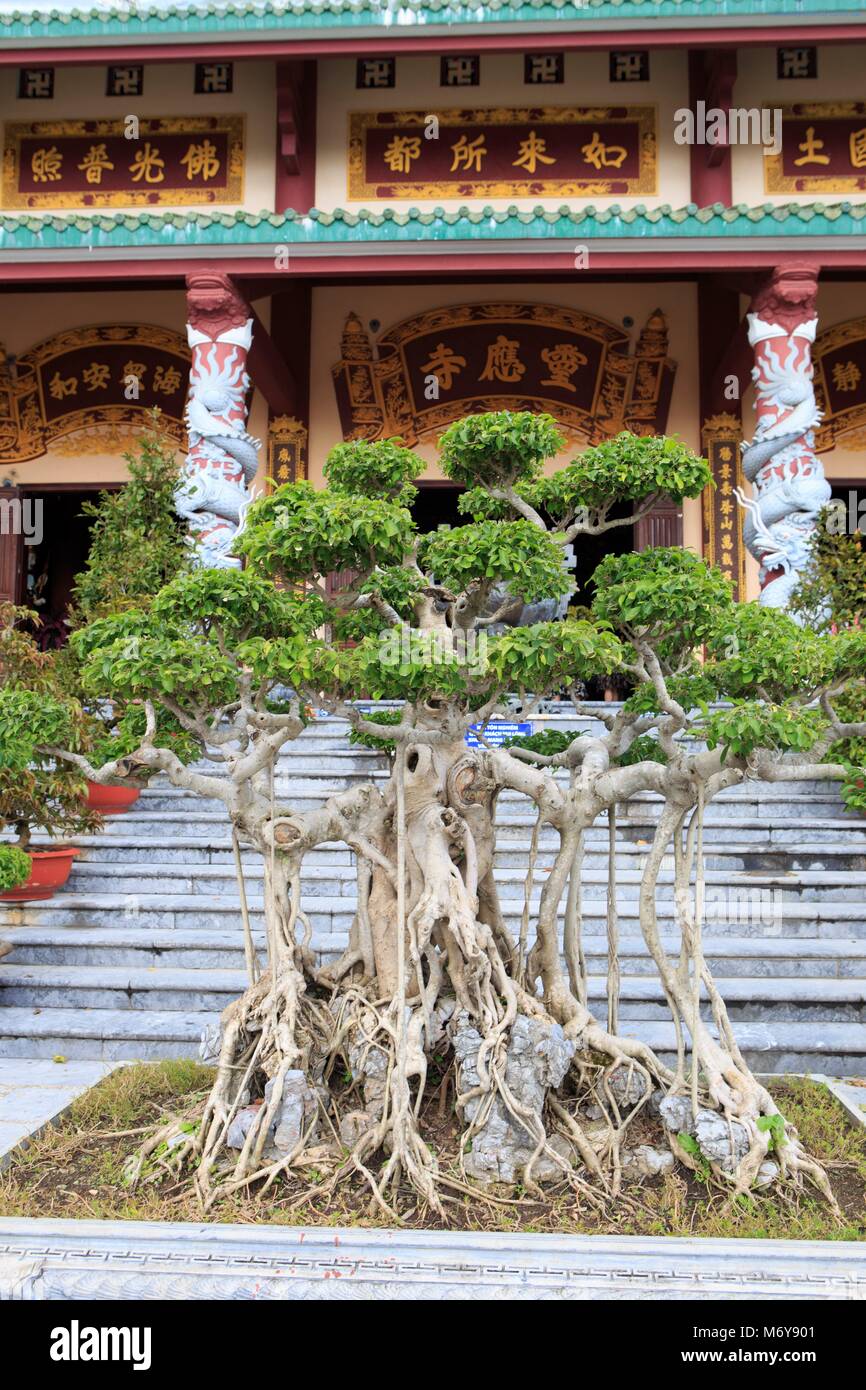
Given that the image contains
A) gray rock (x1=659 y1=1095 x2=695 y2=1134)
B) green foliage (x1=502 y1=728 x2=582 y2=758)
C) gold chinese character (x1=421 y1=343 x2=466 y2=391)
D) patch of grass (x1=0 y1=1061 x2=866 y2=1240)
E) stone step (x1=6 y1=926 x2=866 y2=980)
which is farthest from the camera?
gold chinese character (x1=421 y1=343 x2=466 y2=391)

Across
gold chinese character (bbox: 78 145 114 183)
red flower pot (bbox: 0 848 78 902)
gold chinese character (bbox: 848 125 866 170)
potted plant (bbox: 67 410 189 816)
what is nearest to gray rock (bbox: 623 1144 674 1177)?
red flower pot (bbox: 0 848 78 902)

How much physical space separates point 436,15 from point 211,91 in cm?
225

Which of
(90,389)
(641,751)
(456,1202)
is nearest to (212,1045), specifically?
(456,1202)

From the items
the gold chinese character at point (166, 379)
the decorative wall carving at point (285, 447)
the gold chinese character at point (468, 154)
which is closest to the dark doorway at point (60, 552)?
the gold chinese character at point (166, 379)

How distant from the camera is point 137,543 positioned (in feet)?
23.5

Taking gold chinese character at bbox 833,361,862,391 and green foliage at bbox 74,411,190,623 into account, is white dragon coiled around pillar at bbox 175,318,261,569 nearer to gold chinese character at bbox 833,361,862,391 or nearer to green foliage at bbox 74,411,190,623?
green foliage at bbox 74,411,190,623

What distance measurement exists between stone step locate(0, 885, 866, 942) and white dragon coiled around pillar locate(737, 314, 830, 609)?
262cm

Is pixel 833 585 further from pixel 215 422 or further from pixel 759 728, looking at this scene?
pixel 215 422

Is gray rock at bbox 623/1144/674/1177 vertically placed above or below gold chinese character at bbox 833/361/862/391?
below

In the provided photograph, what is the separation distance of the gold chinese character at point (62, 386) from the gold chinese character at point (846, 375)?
7.14 meters

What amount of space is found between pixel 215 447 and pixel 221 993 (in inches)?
167

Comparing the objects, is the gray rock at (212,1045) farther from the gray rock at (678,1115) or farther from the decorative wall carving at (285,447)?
the decorative wall carving at (285,447)

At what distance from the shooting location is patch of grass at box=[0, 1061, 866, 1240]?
284 cm

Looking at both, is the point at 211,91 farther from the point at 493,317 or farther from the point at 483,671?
the point at 483,671
